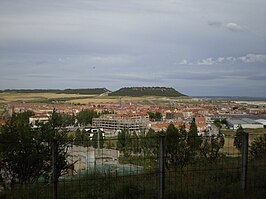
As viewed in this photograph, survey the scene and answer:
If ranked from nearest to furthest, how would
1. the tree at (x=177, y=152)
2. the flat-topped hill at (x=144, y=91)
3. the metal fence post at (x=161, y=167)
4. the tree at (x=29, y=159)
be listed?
the metal fence post at (x=161, y=167) → the tree at (x=29, y=159) → the tree at (x=177, y=152) → the flat-topped hill at (x=144, y=91)

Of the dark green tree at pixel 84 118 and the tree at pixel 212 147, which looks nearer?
the tree at pixel 212 147

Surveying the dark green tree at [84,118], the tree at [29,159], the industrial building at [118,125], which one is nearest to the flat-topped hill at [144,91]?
the dark green tree at [84,118]

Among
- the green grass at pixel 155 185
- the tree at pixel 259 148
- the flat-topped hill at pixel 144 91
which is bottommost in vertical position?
the green grass at pixel 155 185

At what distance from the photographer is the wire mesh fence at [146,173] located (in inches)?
263

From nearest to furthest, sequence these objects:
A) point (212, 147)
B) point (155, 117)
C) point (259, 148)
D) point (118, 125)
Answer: point (212, 147) → point (259, 148) → point (118, 125) → point (155, 117)

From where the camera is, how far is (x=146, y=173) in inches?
284

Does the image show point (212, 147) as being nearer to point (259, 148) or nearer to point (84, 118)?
point (259, 148)

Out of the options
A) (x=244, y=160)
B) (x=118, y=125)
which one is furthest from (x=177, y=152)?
(x=118, y=125)

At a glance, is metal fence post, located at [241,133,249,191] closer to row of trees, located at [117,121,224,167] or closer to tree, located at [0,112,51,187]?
row of trees, located at [117,121,224,167]

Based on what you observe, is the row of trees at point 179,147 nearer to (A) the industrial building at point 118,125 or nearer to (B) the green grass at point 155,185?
(B) the green grass at point 155,185

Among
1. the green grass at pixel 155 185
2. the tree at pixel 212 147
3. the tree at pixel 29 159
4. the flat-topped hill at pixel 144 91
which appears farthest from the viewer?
the flat-topped hill at pixel 144 91

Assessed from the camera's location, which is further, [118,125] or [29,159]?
[118,125]

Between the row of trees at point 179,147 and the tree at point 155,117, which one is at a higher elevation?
the row of trees at point 179,147

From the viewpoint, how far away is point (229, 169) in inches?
318
